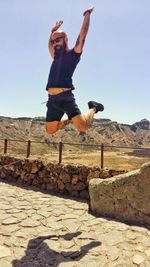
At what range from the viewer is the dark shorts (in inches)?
186

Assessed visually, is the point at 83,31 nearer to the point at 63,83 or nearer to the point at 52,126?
the point at 63,83

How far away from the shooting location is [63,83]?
4781mm

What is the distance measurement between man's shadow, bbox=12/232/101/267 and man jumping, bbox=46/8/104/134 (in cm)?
199

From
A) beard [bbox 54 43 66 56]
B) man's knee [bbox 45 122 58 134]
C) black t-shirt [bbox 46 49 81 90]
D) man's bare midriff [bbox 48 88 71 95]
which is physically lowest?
man's knee [bbox 45 122 58 134]

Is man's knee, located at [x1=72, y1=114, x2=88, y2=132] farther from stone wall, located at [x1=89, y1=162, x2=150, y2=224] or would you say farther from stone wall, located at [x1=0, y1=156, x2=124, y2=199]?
stone wall, located at [x1=0, y1=156, x2=124, y2=199]

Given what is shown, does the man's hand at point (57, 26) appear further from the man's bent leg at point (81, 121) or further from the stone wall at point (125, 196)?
the stone wall at point (125, 196)

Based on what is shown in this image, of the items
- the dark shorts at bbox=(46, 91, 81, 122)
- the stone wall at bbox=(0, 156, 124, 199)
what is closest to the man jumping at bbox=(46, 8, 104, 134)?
the dark shorts at bbox=(46, 91, 81, 122)

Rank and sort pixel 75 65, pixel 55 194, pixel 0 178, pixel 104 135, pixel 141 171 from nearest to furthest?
pixel 75 65 < pixel 141 171 < pixel 55 194 < pixel 0 178 < pixel 104 135

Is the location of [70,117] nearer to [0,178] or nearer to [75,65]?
[75,65]

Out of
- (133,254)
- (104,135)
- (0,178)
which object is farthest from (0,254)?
(104,135)

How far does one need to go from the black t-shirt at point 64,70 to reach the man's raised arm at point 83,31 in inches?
4.4

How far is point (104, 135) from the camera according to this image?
105938mm

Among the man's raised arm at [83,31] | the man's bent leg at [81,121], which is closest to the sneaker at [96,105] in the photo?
the man's bent leg at [81,121]

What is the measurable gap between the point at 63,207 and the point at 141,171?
8.00ft
